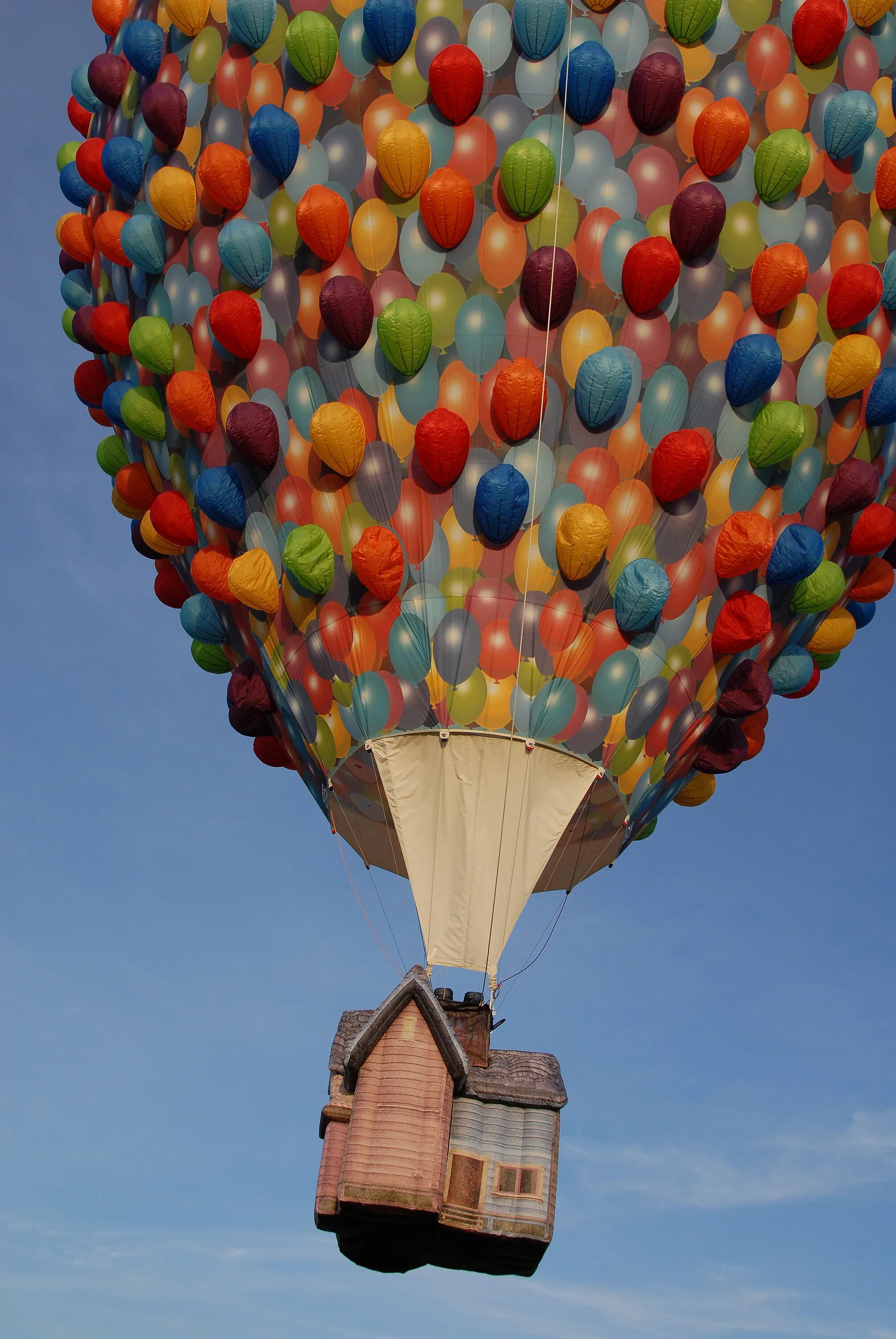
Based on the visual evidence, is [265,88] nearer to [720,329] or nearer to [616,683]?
[720,329]

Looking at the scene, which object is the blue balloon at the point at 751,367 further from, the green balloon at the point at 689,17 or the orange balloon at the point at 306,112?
the orange balloon at the point at 306,112

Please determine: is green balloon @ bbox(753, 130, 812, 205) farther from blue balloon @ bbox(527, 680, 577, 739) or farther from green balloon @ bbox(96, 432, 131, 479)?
green balloon @ bbox(96, 432, 131, 479)

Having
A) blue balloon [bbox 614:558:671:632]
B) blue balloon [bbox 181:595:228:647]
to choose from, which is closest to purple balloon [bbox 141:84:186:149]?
blue balloon [bbox 181:595:228:647]

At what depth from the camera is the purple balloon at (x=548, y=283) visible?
48.1 feet

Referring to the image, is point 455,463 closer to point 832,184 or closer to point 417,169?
point 417,169

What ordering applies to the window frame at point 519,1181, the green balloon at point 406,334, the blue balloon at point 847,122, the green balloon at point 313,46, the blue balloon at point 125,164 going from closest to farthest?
1. the window frame at point 519,1181
2. the green balloon at point 406,334
3. the green balloon at point 313,46
4. the blue balloon at point 847,122
5. the blue balloon at point 125,164

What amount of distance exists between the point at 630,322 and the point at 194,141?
14.2 ft

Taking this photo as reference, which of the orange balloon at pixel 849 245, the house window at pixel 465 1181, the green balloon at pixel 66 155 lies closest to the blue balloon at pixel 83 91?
the green balloon at pixel 66 155

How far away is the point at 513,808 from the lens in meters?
15.0

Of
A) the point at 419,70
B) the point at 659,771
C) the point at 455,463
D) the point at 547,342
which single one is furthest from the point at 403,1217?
the point at 419,70

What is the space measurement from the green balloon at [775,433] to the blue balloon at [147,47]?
639 centimetres

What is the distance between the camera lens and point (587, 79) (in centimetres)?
1480

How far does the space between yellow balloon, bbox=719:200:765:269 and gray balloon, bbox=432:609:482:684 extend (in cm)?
376

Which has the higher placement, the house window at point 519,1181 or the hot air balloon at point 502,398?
the hot air balloon at point 502,398
